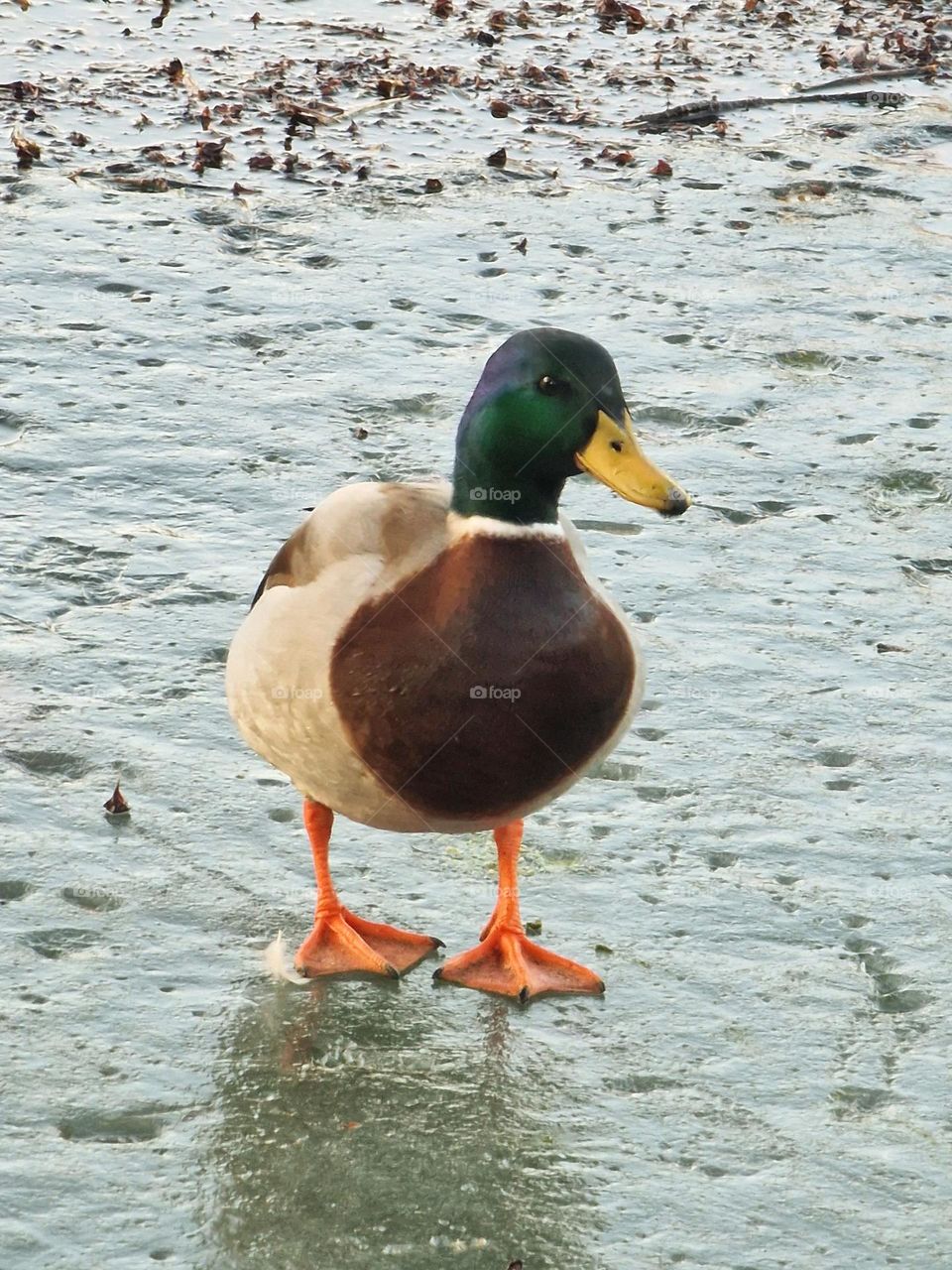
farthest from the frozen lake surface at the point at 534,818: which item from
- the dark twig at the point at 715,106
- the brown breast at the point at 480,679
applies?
the brown breast at the point at 480,679

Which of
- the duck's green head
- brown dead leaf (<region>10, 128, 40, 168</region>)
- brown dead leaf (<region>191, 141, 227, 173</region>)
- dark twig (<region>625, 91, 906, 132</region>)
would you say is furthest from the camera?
dark twig (<region>625, 91, 906, 132</region>)

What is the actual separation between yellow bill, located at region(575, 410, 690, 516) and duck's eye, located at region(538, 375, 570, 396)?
9 cm

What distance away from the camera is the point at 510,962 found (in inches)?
147

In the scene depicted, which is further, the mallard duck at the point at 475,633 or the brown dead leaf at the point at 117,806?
the brown dead leaf at the point at 117,806

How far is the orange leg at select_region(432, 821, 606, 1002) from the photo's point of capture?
3725mm

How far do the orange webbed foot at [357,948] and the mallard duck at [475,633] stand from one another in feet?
0.69

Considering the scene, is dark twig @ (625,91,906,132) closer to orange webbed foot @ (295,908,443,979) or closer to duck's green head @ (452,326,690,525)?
duck's green head @ (452,326,690,525)

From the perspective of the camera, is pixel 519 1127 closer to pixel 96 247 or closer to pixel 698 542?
pixel 698 542

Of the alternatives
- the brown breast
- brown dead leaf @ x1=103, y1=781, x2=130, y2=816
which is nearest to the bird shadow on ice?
the brown breast

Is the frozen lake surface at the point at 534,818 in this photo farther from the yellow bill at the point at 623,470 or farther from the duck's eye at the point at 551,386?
the duck's eye at the point at 551,386

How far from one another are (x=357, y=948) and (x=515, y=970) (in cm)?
31

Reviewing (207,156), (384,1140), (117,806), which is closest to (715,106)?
(207,156)

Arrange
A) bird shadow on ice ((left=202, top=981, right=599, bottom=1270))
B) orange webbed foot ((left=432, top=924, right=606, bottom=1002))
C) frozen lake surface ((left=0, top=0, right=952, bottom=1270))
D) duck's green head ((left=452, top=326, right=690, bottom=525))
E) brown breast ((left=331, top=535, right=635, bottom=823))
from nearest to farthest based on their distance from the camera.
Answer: bird shadow on ice ((left=202, top=981, right=599, bottom=1270)) < frozen lake surface ((left=0, top=0, right=952, bottom=1270)) < brown breast ((left=331, top=535, right=635, bottom=823)) < duck's green head ((left=452, top=326, right=690, bottom=525)) < orange webbed foot ((left=432, top=924, right=606, bottom=1002))

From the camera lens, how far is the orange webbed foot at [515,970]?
12.2 ft
